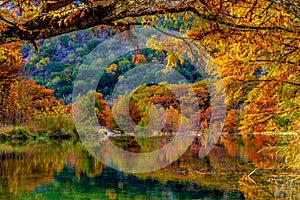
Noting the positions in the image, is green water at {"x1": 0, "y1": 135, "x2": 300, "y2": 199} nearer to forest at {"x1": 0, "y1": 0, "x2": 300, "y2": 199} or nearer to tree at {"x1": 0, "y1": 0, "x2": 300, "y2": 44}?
forest at {"x1": 0, "y1": 0, "x2": 300, "y2": 199}

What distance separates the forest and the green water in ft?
1.36

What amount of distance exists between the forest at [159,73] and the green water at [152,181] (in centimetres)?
41

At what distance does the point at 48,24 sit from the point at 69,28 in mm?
183

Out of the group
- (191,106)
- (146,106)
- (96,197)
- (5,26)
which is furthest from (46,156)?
(191,106)

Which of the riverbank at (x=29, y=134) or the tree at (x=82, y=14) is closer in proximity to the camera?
the tree at (x=82, y=14)

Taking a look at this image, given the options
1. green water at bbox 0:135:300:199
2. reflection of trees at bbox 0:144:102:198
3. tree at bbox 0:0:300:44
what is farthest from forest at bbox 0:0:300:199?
reflection of trees at bbox 0:144:102:198

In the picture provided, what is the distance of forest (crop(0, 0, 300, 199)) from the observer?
361 centimetres

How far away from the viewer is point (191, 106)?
1419 inches

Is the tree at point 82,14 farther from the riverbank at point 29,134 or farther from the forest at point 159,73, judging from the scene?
the riverbank at point 29,134

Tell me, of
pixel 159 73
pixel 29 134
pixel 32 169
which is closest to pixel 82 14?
pixel 32 169

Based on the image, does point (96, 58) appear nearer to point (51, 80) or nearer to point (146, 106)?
point (51, 80)

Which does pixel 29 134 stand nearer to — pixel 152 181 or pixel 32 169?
pixel 32 169

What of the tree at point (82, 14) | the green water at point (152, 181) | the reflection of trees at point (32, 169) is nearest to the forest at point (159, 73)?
the tree at point (82, 14)

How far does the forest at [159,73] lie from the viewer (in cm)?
361
